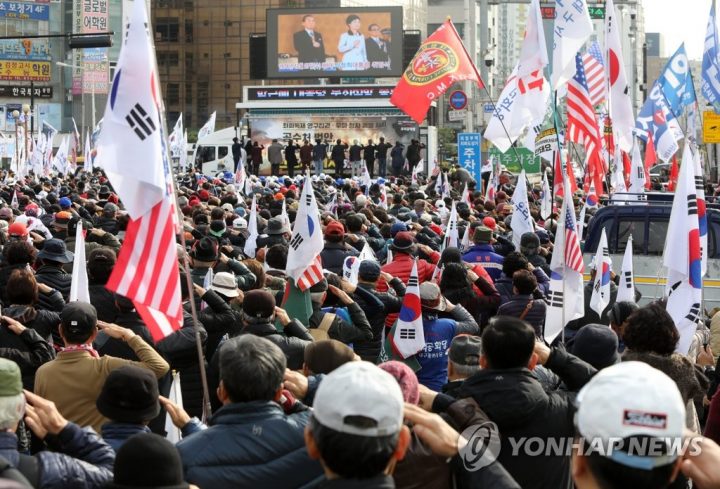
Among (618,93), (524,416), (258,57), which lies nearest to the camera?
(524,416)

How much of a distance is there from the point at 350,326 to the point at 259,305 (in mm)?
1461

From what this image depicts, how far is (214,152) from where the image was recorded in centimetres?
5150

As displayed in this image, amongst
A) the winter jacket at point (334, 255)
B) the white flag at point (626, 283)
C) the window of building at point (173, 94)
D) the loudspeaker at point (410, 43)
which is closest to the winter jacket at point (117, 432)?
the white flag at point (626, 283)

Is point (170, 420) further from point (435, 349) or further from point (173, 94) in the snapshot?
point (173, 94)

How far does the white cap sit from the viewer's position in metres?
3.66

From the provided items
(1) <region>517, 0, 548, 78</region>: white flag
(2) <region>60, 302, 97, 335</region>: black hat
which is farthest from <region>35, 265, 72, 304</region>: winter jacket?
(1) <region>517, 0, 548, 78</region>: white flag

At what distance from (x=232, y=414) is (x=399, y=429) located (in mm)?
1144

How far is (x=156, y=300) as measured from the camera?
20.5 ft

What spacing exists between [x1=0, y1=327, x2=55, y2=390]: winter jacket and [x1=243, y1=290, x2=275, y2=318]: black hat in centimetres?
113

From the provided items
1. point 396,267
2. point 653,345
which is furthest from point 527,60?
point 653,345

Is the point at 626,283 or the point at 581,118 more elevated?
the point at 581,118

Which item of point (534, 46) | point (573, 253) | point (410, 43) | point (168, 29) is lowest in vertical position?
point (573, 253)

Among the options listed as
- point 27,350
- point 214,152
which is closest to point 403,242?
point 27,350

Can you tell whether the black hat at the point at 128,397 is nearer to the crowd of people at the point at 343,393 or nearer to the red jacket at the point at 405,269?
the crowd of people at the point at 343,393
